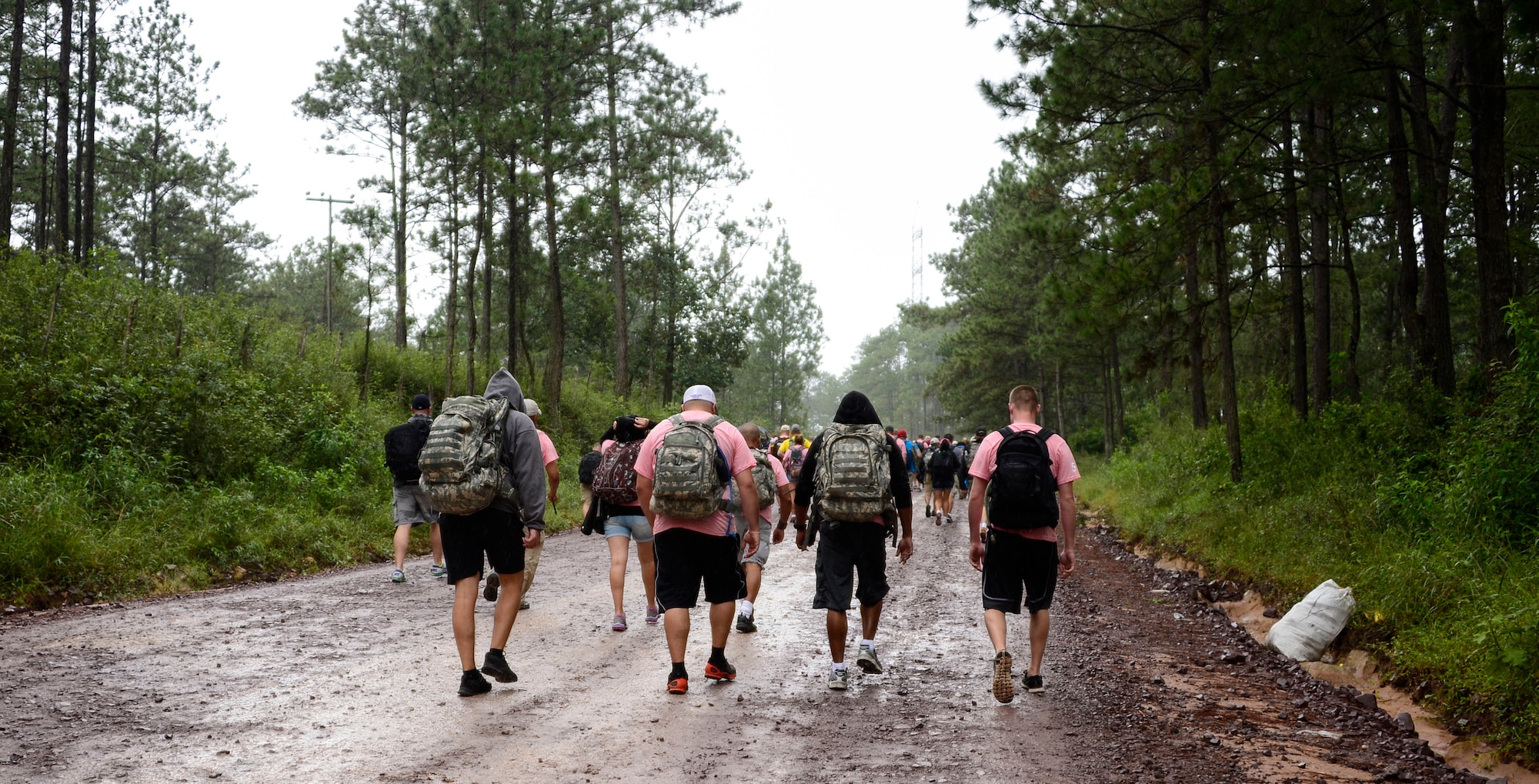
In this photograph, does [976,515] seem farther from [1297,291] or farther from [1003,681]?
[1297,291]

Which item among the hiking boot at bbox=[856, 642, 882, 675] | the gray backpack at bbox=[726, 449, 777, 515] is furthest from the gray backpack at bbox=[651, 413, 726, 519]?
the gray backpack at bbox=[726, 449, 777, 515]

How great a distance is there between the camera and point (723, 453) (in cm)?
696

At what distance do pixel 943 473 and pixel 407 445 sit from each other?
14.4 meters

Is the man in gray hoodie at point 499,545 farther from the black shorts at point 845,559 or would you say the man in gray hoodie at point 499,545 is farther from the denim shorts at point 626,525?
the denim shorts at point 626,525

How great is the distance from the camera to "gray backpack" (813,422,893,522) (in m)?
7.27

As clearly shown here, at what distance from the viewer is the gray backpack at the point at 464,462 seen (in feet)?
20.6

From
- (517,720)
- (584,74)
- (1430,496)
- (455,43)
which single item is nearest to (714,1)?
(584,74)

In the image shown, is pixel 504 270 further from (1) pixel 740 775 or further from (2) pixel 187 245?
(1) pixel 740 775

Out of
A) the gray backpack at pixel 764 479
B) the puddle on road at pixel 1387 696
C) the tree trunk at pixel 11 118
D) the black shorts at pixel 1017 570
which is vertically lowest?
the puddle on road at pixel 1387 696

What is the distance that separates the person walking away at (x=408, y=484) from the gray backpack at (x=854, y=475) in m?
5.65

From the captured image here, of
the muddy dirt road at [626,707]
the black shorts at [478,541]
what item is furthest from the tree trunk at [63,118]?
the black shorts at [478,541]

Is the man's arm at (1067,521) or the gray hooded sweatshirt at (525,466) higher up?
the gray hooded sweatshirt at (525,466)

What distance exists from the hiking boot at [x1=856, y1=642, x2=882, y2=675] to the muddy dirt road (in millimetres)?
86

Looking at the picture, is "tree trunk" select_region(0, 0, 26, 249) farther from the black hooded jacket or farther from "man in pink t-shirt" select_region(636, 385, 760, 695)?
the black hooded jacket
